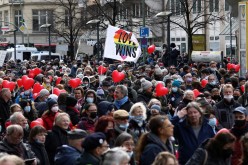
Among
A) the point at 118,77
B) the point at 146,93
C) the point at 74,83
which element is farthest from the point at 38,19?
the point at 146,93

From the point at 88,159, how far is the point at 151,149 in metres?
1.08

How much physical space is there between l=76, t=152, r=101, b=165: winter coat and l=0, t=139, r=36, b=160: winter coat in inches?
72.3

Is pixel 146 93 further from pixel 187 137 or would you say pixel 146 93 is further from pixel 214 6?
pixel 214 6

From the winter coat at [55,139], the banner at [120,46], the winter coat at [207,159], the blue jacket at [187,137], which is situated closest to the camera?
the winter coat at [207,159]

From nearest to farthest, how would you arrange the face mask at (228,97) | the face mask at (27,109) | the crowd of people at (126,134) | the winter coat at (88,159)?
the winter coat at (88,159) < the crowd of people at (126,134) < the face mask at (228,97) < the face mask at (27,109)

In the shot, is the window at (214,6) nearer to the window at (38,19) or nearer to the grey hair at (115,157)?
the window at (38,19)

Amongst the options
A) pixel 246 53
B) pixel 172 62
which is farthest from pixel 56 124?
pixel 172 62

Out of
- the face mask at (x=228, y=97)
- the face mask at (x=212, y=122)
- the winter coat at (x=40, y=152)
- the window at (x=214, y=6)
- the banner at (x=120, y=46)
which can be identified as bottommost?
the winter coat at (x=40, y=152)

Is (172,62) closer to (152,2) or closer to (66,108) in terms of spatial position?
(66,108)

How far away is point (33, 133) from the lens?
10867 millimetres

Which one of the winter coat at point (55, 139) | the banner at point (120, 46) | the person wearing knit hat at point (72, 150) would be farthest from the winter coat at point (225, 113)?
the banner at point (120, 46)

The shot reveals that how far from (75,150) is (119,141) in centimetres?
49

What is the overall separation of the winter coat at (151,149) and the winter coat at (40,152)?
1.77 m

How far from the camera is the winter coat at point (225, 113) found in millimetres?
14028
